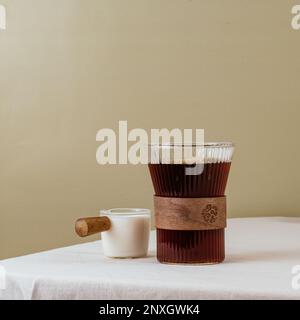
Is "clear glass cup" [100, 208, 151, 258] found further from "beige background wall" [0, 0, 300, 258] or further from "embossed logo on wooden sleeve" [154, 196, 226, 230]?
"beige background wall" [0, 0, 300, 258]

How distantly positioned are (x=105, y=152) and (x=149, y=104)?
0.20 meters

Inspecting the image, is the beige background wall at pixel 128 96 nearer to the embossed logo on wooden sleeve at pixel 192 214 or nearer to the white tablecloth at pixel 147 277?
the white tablecloth at pixel 147 277

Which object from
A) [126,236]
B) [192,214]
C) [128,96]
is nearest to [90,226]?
[126,236]

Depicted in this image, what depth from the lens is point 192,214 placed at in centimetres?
105

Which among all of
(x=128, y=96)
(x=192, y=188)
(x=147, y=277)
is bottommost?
(x=147, y=277)

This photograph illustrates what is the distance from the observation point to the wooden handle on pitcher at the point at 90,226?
1107mm

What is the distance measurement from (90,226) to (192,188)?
0.18 m

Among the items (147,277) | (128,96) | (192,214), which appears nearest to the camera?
(147,277)

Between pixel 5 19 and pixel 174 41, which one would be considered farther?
pixel 5 19

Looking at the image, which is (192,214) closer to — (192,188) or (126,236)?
(192,188)

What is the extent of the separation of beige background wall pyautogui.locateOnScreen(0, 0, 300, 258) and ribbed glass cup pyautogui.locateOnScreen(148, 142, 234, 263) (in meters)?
0.85

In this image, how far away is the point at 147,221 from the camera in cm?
116
